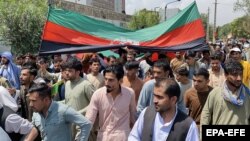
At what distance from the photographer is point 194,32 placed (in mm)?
7395

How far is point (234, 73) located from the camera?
4457 mm

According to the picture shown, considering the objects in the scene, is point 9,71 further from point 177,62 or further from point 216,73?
point 216,73

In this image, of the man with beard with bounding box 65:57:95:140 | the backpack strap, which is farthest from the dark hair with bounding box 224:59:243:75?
the man with beard with bounding box 65:57:95:140

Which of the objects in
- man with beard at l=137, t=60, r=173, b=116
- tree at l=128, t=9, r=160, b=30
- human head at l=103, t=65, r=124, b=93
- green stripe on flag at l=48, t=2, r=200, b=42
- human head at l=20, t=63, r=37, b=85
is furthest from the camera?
tree at l=128, t=9, r=160, b=30

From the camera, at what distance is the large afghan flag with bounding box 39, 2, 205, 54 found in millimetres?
6738

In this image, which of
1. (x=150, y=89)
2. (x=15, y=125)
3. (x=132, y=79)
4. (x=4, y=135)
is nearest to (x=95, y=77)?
(x=132, y=79)

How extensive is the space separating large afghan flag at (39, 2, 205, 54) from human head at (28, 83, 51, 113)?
2453mm

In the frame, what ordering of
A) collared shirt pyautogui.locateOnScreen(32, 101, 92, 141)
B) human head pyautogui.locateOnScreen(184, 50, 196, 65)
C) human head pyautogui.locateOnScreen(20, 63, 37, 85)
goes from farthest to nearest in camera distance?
human head pyautogui.locateOnScreen(184, 50, 196, 65) < human head pyautogui.locateOnScreen(20, 63, 37, 85) < collared shirt pyautogui.locateOnScreen(32, 101, 92, 141)

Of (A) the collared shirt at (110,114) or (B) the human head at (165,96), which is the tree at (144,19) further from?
(B) the human head at (165,96)

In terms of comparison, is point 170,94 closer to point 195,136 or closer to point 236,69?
point 195,136

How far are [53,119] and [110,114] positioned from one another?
2.58ft

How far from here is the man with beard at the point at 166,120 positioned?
3215 millimetres

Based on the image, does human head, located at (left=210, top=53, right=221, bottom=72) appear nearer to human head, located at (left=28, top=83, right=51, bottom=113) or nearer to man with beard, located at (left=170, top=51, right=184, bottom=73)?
man with beard, located at (left=170, top=51, right=184, bottom=73)

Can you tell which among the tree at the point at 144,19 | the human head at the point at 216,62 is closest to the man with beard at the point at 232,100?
the human head at the point at 216,62
